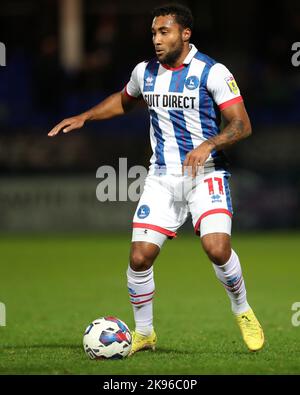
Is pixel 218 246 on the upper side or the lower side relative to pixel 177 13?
lower

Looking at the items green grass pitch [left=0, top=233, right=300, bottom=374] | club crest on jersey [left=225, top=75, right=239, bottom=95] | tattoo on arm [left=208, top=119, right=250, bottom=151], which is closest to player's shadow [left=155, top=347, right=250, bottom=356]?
green grass pitch [left=0, top=233, right=300, bottom=374]

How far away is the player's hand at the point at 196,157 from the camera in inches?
255

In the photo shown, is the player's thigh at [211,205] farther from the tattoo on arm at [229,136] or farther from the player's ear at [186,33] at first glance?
the player's ear at [186,33]

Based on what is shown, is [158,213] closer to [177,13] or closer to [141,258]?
[141,258]

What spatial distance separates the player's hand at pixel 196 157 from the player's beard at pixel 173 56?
0.79 metres

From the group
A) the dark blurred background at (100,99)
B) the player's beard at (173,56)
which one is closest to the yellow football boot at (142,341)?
the player's beard at (173,56)

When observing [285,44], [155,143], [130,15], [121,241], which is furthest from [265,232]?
[155,143]

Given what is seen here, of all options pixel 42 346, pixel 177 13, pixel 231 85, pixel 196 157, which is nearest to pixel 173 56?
pixel 177 13

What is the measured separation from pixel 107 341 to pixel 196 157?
54.2 inches

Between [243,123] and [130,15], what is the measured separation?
53.7ft

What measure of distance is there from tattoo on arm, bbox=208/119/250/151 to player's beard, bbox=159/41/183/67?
0.67m

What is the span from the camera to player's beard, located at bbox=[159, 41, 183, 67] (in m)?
7.01

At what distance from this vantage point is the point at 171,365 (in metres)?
6.39

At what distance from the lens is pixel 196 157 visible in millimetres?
6480
